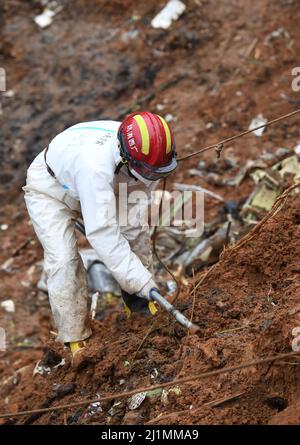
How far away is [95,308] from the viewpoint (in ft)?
20.0

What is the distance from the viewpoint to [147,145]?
4.23 metres

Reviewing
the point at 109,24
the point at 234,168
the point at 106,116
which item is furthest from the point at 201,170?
the point at 109,24

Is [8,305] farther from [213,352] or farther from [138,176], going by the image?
[213,352]

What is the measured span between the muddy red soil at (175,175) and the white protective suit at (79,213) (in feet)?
1.38

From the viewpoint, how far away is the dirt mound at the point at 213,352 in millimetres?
3498

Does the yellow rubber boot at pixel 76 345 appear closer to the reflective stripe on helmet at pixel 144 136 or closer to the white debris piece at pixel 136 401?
the white debris piece at pixel 136 401

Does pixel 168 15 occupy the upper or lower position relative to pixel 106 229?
lower

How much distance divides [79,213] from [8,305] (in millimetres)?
2705

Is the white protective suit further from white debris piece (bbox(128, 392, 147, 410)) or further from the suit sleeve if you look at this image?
white debris piece (bbox(128, 392, 147, 410))

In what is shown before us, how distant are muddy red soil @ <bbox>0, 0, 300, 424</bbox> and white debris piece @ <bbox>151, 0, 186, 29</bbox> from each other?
0.13m

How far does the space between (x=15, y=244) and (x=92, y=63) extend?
3648 mm

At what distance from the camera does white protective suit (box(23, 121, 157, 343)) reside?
4.27 metres

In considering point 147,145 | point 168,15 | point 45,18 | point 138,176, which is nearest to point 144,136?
point 147,145
